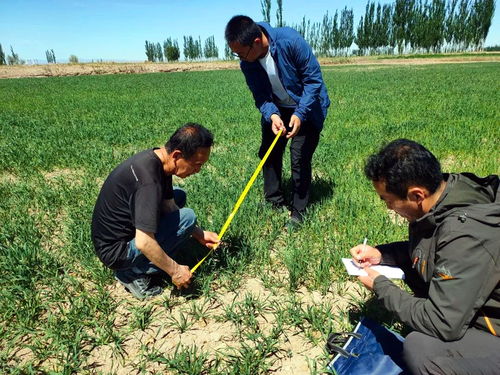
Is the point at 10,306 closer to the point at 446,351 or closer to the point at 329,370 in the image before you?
the point at 329,370

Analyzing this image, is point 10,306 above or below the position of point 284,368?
above

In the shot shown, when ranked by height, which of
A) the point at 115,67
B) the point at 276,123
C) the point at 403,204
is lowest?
the point at 403,204

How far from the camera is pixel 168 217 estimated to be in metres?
2.74

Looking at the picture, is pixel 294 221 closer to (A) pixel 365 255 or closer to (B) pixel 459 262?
(A) pixel 365 255

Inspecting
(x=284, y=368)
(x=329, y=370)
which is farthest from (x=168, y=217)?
(x=329, y=370)

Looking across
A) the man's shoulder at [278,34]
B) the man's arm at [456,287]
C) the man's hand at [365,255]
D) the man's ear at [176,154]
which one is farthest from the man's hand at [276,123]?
the man's arm at [456,287]

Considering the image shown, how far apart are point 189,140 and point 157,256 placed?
0.78 m

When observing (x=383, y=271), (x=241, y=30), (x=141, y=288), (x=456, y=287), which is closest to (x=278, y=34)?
(x=241, y=30)

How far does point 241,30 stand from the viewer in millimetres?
2967

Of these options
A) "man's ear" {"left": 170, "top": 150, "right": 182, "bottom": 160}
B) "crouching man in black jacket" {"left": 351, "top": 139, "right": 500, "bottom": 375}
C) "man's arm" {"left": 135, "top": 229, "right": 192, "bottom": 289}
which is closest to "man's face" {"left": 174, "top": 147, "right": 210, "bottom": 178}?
"man's ear" {"left": 170, "top": 150, "right": 182, "bottom": 160}

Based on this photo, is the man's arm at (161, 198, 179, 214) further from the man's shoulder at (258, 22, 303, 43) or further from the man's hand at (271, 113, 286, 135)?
the man's shoulder at (258, 22, 303, 43)

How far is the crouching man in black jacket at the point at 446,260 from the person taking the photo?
1445 mm

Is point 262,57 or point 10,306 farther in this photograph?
point 262,57

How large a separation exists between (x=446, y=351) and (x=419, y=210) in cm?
65
